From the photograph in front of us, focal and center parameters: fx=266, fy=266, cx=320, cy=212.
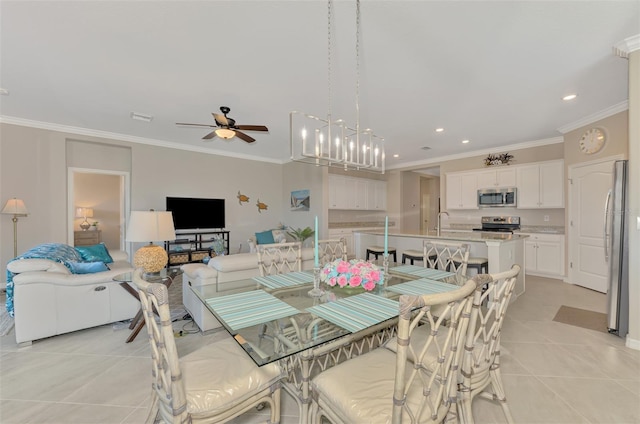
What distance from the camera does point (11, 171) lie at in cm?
421

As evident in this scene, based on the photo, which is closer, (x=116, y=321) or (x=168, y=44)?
(x=168, y=44)

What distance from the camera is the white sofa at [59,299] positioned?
239 cm

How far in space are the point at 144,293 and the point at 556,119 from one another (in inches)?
216

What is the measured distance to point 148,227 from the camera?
2506mm

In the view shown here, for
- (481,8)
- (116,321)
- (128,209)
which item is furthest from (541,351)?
(128,209)

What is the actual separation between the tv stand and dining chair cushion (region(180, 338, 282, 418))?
4557 millimetres

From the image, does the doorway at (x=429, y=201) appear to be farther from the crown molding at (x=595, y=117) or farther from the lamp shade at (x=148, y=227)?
the lamp shade at (x=148, y=227)

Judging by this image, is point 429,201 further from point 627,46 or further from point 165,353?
point 165,353

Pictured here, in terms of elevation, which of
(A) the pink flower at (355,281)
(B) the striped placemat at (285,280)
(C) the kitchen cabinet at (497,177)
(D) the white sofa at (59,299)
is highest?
(C) the kitchen cabinet at (497,177)

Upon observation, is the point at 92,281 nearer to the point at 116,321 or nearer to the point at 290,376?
the point at 116,321

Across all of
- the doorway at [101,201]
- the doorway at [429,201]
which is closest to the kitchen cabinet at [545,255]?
the doorway at [429,201]

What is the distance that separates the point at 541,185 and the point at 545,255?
4.29 ft

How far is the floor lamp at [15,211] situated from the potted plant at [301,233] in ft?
15.3

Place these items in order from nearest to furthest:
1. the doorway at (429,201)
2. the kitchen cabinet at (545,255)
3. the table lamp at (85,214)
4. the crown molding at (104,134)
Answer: the crown molding at (104,134)
the kitchen cabinet at (545,255)
the table lamp at (85,214)
the doorway at (429,201)
